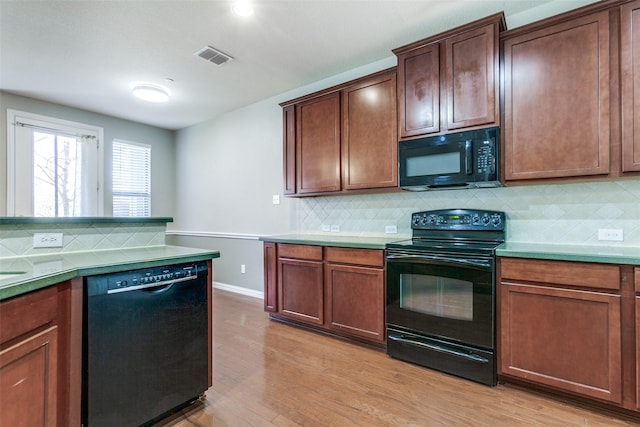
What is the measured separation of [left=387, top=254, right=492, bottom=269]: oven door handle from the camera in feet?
6.81

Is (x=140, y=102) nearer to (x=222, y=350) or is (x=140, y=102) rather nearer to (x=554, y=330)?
(x=222, y=350)

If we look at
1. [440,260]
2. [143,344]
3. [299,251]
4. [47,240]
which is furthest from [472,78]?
[47,240]

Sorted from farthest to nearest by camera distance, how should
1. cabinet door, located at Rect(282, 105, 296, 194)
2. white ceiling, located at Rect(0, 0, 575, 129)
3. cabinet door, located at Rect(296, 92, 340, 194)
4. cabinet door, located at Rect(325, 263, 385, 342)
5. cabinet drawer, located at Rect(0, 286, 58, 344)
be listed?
1. cabinet door, located at Rect(282, 105, 296, 194)
2. cabinet door, located at Rect(296, 92, 340, 194)
3. cabinet door, located at Rect(325, 263, 385, 342)
4. white ceiling, located at Rect(0, 0, 575, 129)
5. cabinet drawer, located at Rect(0, 286, 58, 344)

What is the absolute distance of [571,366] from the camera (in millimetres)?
1817

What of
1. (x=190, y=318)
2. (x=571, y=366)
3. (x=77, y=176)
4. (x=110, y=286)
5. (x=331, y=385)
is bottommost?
(x=331, y=385)

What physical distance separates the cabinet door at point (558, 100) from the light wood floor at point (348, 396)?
4.85 ft

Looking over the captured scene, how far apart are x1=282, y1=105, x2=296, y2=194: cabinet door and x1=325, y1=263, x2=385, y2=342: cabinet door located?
113 cm

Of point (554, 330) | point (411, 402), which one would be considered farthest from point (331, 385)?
point (554, 330)

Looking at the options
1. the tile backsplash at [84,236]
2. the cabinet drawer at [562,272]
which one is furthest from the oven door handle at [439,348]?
the tile backsplash at [84,236]

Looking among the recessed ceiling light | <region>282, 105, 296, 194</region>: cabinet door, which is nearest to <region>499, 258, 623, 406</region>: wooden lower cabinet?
<region>282, 105, 296, 194</region>: cabinet door

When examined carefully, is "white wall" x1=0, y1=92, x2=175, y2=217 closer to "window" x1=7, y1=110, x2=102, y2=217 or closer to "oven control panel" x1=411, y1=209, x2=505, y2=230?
"window" x1=7, y1=110, x2=102, y2=217

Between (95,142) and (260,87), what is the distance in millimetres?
2807

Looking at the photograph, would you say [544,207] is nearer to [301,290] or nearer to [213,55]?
[301,290]

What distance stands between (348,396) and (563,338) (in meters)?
1.37
